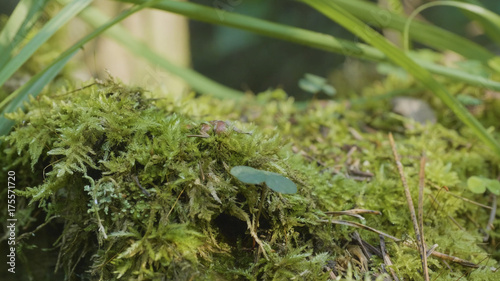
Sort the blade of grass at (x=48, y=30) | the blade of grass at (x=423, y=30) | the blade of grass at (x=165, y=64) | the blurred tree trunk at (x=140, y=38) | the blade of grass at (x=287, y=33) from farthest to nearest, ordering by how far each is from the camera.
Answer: the blurred tree trunk at (x=140, y=38)
the blade of grass at (x=165, y=64)
the blade of grass at (x=423, y=30)
the blade of grass at (x=287, y=33)
the blade of grass at (x=48, y=30)

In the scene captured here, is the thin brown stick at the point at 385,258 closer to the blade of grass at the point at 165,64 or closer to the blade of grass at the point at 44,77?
the blade of grass at the point at 44,77

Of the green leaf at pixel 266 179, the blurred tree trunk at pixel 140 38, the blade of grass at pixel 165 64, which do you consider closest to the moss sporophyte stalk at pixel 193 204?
the green leaf at pixel 266 179

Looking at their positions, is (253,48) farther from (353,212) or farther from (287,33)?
(353,212)

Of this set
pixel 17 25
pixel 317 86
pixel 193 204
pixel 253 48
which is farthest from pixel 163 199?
pixel 253 48

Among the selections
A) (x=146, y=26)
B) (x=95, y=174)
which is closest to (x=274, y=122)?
(x=95, y=174)

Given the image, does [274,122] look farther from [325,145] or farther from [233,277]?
[233,277]
